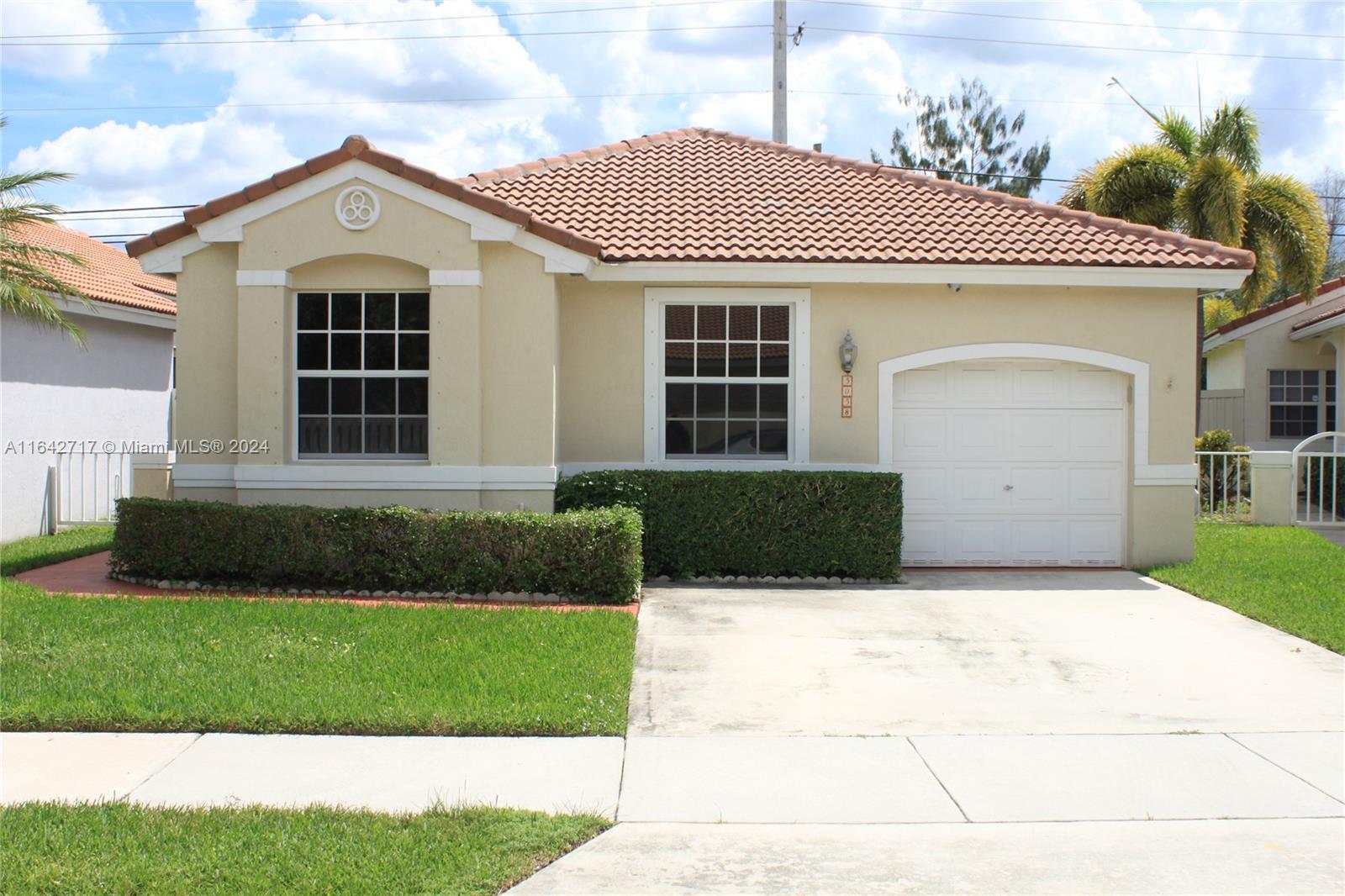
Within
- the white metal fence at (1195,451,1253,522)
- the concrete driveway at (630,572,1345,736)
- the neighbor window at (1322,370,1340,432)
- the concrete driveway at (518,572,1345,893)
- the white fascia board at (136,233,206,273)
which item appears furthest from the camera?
the neighbor window at (1322,370,1340,432)

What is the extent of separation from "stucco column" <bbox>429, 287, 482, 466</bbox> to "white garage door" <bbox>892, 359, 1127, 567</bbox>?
15.9ft

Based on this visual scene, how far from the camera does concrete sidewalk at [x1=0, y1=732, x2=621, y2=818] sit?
568 centimetres

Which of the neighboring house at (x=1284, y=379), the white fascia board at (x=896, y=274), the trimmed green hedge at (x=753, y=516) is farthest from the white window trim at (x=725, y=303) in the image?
the neighboring house at (x=1284, y=379)

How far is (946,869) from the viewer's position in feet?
16.3

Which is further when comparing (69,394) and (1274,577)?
(69,394)

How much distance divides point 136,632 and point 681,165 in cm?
951

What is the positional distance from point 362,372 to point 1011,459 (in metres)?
7.34

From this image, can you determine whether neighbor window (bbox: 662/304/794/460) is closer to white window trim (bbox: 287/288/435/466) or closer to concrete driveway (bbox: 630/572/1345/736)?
concrete driveway (bbox: 630/572/1345/736)

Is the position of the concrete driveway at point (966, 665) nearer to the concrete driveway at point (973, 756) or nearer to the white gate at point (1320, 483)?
the concrete driveway at point (973, 756)

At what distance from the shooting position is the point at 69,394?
645 inches

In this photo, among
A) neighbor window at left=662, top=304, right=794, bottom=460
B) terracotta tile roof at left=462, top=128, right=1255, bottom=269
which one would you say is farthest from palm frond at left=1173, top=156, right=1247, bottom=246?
neighbor window at left=662, top=304, right=794, bottom=460

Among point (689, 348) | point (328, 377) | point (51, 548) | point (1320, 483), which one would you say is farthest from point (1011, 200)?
point (51, 548)

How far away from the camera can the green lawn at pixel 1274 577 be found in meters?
10.1

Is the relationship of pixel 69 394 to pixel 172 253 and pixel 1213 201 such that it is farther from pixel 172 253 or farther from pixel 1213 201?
pixel 1213 201
